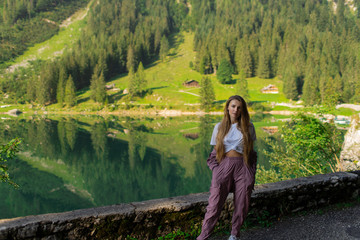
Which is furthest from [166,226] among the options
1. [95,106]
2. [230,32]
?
[230,32]

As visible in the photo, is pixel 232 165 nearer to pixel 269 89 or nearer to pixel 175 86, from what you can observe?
pixel 269 89

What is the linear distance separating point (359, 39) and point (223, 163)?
158m

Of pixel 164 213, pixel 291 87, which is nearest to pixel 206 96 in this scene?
pixel 291 87

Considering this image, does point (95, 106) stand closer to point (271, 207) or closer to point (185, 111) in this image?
point (185, 111)

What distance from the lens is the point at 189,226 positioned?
511 cm

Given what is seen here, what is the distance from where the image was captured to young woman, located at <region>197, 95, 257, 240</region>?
454 centimetres

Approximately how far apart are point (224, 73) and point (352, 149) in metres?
103

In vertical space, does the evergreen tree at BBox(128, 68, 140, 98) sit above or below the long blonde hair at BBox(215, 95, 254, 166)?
below

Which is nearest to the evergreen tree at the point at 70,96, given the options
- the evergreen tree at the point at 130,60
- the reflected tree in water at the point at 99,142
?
the evergreen tree at the point at 130,60

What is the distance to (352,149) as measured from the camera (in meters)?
11.3

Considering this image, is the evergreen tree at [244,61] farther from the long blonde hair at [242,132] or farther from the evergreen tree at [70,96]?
the long blonde hair at [242,132]

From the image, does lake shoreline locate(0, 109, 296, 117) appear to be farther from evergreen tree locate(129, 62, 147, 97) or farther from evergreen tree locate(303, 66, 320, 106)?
evergreen tree locate(129, 62, 147, 97)

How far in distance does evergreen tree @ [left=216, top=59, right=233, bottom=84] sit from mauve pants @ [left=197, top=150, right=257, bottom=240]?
110 m

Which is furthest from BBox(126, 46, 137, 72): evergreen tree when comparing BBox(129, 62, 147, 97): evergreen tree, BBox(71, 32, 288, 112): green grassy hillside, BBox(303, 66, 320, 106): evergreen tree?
BBox(303, 66, 320, 106): evergreen tree
